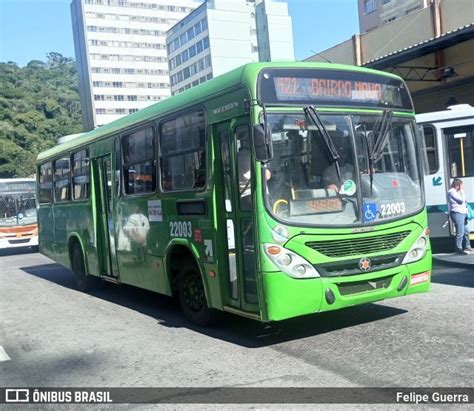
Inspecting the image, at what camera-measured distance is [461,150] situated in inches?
485

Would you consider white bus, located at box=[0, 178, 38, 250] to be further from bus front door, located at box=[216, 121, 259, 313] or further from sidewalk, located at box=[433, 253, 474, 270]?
bus front door, located at box=[216, 121, 259, 313]

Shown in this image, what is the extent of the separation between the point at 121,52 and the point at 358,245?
11556 centimetres

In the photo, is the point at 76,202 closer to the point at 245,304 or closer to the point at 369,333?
Result: the point at 245,304

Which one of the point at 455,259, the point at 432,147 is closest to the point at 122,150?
the point at 455,259

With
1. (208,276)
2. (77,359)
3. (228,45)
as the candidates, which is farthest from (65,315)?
(228,45)

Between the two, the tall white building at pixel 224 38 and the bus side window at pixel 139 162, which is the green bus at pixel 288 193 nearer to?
the bus side window at pixel 139 162

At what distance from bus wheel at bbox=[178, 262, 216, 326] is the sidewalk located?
18.8 feet

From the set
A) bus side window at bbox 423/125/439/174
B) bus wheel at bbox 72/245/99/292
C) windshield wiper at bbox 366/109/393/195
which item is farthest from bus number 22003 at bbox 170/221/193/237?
bus side window at bbox 423/125/439/174

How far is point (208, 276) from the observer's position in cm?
653

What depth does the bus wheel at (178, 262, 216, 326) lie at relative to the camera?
6911 millimetres

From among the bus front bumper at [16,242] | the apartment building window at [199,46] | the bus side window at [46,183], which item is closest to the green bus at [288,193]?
the bus side window at [46,183]

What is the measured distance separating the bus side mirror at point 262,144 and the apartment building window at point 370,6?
203 feet

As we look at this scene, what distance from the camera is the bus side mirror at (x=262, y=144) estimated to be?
5.43m

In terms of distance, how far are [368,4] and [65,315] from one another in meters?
61.4
